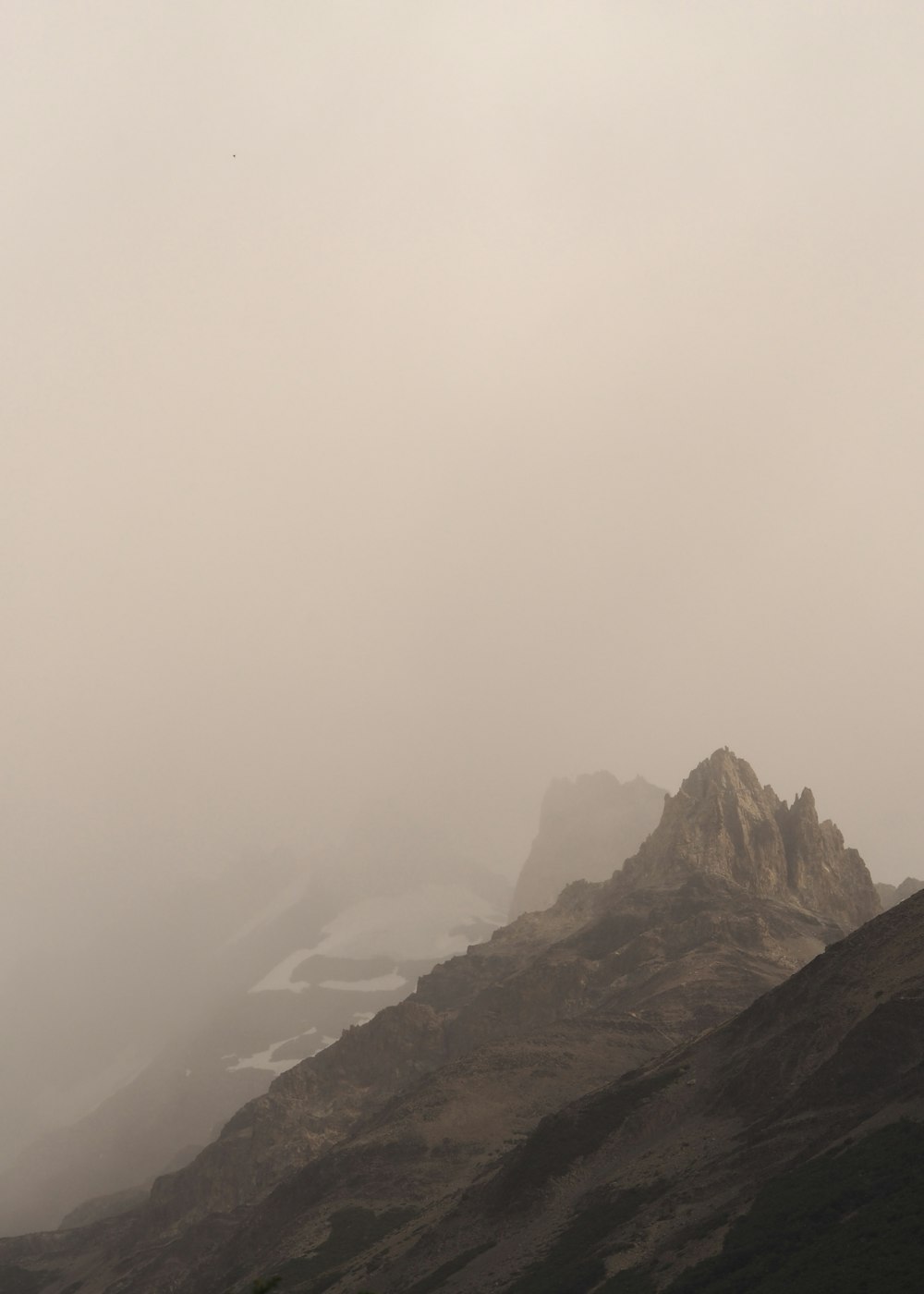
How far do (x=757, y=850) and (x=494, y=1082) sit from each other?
76.3m

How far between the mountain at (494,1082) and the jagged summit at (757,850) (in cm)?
39

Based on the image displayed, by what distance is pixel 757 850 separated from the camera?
173000 millimetres

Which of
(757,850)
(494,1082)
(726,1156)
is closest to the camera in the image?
(726,1156)

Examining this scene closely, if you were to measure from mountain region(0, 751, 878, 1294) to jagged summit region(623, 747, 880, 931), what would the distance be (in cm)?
39

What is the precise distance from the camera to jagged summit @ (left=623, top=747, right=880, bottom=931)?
16988cm

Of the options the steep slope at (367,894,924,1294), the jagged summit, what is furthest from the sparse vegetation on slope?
the jagged summit

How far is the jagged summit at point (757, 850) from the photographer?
557 ft

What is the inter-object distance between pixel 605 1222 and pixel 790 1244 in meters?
19.0

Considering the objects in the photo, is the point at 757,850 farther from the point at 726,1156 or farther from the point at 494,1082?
the point at 726,1156

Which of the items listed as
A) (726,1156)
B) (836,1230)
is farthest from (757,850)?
(836,1230)

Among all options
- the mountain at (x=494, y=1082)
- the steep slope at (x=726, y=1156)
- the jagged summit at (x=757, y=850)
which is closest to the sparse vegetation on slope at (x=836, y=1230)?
the steep slope at (x=726, y=1156)

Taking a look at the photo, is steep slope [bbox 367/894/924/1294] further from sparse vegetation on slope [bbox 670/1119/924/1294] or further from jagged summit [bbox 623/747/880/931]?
jagged summit [bbox 623/747/880/931]

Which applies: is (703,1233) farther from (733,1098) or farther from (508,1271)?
(733,1098)

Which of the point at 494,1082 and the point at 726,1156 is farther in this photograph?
the point at 494,1082
